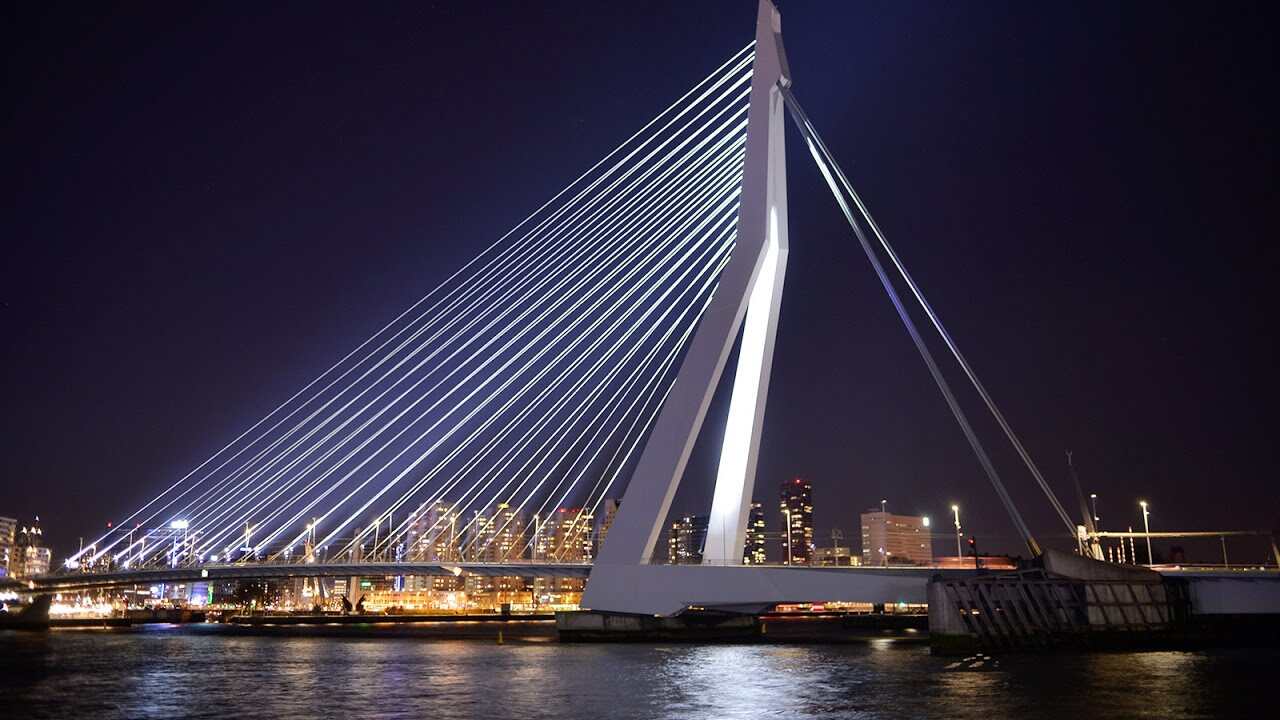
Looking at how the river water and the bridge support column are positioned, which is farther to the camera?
the bridge support column

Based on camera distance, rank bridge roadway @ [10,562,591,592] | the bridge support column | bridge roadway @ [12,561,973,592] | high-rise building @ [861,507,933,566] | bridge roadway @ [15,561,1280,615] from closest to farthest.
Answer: the bridge support column < bridge roadway @ [15,561,1280,615] < bridge roadway @ [12,561,973,592] < bridge roadway @ [10,562,591,592] < high-rise building @ [861,507,933,566]

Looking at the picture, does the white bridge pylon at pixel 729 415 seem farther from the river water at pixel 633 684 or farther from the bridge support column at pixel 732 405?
the river water at pixel 633 684

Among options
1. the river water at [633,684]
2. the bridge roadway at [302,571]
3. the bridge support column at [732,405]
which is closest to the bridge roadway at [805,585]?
the bridge support column at [732,405]

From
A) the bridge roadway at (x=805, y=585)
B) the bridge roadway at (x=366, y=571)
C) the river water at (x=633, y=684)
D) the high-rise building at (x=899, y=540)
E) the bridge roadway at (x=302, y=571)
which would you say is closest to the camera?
the river water at (x=633, y=684)

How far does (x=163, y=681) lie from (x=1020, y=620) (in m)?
17.4

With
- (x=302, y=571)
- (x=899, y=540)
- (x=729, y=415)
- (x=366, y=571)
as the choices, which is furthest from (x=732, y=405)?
(x=899, y=540)

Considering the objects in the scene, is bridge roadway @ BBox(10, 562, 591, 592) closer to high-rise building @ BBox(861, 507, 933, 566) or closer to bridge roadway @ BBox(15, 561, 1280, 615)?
bridge roadway @ BBox(15, 561, 1280, 615)

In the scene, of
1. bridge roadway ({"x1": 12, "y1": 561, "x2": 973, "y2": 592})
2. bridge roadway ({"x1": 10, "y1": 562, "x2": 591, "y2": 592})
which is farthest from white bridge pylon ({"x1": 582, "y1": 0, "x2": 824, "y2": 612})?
bridge roadway ({"x1": 10, "y1": 562, "x2": 591, "y2": 592})

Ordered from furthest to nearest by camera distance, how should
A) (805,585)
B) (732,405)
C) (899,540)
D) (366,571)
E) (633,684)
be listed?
(899,540), (366,571), (732,405), (805,585), (633,684)

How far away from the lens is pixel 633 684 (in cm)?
1552

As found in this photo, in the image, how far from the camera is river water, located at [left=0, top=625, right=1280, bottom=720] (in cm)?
1255

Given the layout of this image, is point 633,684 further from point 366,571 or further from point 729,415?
point 366,571

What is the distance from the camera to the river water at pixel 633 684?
41.2 feet

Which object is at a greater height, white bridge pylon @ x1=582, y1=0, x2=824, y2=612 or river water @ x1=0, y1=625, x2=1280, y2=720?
white bridge pylon @ x1=582, y1=0, x2=824, y2=612
